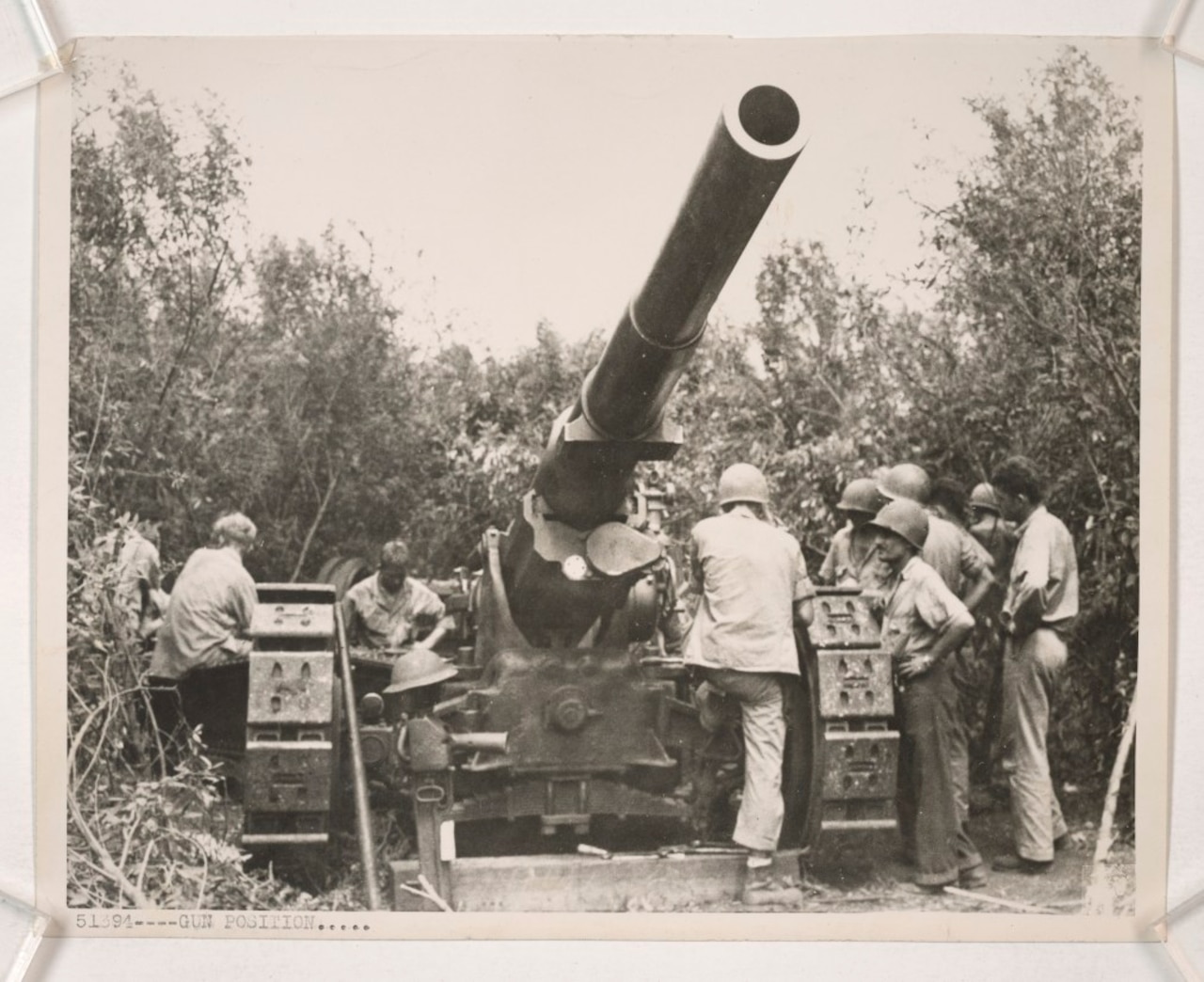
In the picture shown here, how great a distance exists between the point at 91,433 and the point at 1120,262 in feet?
9.56

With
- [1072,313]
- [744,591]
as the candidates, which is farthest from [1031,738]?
[1072,313]

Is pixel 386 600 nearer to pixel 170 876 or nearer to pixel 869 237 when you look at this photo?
pixel 170 876

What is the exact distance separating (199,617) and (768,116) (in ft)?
6.83

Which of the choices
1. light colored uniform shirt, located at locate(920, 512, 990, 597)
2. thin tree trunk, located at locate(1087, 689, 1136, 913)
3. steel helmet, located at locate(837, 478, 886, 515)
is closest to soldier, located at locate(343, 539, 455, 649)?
steel helmet, located at locate(837, 478, 886, 515)

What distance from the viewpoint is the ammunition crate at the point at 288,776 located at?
13.6ft

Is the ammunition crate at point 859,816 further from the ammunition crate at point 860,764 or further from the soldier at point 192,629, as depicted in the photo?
the soldier at point 192,629

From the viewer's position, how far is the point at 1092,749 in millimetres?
4176

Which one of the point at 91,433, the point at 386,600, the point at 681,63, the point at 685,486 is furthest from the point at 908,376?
the point at 91,433

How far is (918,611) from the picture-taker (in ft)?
14.2

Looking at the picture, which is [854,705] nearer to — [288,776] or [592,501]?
[592,501]

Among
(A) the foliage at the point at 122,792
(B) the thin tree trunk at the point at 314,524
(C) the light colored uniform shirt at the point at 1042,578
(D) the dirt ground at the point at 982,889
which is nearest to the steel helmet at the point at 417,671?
(B) the thin tree trunk at the point at 314,524

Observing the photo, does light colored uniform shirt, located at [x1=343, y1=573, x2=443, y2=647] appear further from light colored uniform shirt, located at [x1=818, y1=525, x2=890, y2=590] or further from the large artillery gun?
light colored uniform shirt, located at [x1=818, y1=525, x2=890, y2=590]

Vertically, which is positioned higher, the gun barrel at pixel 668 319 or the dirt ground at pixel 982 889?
the gun barrel at pixel 668 319

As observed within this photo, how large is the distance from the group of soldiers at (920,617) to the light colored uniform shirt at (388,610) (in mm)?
774
